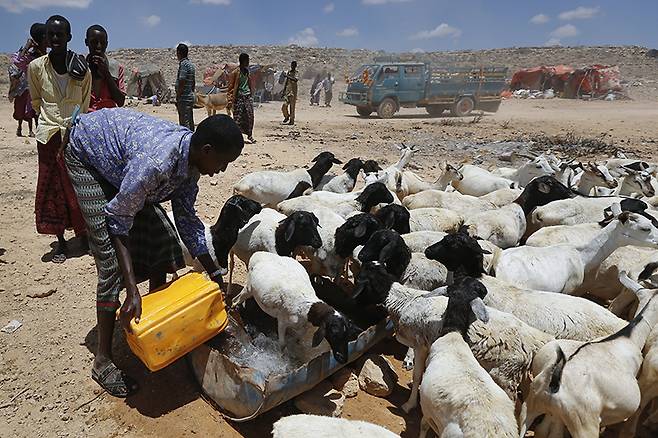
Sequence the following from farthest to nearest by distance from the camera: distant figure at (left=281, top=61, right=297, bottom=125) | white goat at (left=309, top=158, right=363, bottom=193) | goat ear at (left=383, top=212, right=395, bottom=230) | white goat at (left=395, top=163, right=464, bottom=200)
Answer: distant figure at (left=281, top=61, right=297, bottom=125) → white goat at (left=395, top=163, right=464, bottom=200) → white goat at (left=309, top=158, right=363, bottom=193) → goat ear at (left=383, top=212, right=395, bottom=230)

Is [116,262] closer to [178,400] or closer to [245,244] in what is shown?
[178,400]

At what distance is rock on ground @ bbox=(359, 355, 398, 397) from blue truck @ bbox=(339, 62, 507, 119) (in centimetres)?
1772

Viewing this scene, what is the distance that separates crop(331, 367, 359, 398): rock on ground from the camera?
13.2ft

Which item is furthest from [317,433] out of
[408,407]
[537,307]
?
[537,307]

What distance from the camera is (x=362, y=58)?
43469mm

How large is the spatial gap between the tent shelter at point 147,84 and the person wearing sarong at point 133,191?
68.1 feet

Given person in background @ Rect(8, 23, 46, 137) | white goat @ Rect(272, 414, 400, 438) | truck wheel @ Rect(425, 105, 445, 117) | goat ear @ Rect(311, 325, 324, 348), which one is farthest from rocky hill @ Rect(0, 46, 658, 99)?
white goat @ Rect(272, 414, 400, 438)

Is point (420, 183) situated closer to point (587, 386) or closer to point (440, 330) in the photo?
point (440, 330)

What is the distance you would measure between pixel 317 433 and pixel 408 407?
1.53 meters

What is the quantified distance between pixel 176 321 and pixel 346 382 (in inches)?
59.7

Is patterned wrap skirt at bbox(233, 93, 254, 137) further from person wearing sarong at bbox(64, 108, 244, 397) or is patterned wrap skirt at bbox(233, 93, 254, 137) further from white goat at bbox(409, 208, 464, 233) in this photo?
person wearing sarong at bbox(64, 108, 244, 397)

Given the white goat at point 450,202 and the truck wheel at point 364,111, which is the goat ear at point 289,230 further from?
the truck wheel at point 364,111

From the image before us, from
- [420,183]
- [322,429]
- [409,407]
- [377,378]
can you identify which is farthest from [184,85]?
[322,429]

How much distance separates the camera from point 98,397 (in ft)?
12.3
